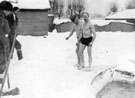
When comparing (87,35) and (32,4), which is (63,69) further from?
(32,4)

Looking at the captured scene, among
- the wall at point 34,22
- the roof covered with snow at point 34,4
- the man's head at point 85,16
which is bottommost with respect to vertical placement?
the wall at point 34,22

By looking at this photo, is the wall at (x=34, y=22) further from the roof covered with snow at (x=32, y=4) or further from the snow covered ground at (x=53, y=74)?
the snow covered ground at (x=53, y=74)

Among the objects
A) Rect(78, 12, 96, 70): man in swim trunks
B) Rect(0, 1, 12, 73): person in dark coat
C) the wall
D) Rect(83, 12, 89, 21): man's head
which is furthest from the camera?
the wall

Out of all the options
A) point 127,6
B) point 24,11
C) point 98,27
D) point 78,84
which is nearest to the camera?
point 78,84

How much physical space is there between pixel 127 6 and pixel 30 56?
78111mm

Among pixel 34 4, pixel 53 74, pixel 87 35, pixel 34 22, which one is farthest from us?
pixel 34 22

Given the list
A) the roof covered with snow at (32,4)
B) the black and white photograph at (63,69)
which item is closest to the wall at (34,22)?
the roof covered with snow at (32,4)

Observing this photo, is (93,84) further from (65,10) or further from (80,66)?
(65,10)

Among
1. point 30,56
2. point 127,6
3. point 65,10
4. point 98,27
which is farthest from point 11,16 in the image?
point 127,6

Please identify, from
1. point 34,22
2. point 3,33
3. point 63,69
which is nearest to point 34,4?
point 34,22

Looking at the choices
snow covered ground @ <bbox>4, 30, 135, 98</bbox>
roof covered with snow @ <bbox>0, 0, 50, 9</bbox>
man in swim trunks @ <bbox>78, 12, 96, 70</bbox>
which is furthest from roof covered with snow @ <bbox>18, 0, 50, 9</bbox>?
man in swim trunks @ <bbox>78, 12, 96, 70</bbox>

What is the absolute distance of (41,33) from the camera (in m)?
23.1

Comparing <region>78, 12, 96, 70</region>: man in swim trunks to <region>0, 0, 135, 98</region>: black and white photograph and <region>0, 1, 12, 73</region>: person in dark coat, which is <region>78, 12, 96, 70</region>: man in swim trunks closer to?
<region>0, 0, 135, 98</region>: black and white photograph

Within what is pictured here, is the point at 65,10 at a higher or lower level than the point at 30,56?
lower
